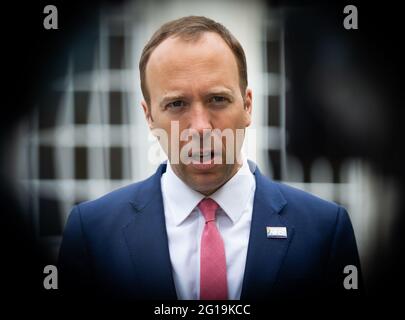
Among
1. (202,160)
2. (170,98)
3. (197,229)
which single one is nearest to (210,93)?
(170,98)

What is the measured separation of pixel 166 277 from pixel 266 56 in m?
1.06

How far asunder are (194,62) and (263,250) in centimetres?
76

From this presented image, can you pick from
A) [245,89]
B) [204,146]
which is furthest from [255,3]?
[204,146]

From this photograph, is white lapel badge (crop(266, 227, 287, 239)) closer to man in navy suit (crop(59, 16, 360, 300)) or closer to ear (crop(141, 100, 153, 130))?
man in navy suit (crop(59, 16, 360, 300))

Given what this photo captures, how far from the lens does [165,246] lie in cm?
200

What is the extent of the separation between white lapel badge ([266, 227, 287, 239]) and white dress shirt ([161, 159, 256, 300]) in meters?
0.08

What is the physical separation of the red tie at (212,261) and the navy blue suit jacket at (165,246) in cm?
9

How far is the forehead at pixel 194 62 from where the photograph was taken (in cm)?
195

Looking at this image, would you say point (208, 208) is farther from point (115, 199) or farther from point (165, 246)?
point (115, 199)

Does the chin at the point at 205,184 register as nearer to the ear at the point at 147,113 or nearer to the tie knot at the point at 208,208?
the tie knot at the point at 208,208

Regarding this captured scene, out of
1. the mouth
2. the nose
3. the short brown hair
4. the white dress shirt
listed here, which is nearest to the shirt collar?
the white dress shirt

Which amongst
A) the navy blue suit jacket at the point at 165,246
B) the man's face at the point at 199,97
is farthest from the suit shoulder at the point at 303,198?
the man's face at the point at 199,97

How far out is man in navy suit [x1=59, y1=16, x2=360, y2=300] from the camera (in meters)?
1.97

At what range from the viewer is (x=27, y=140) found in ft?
7.62
